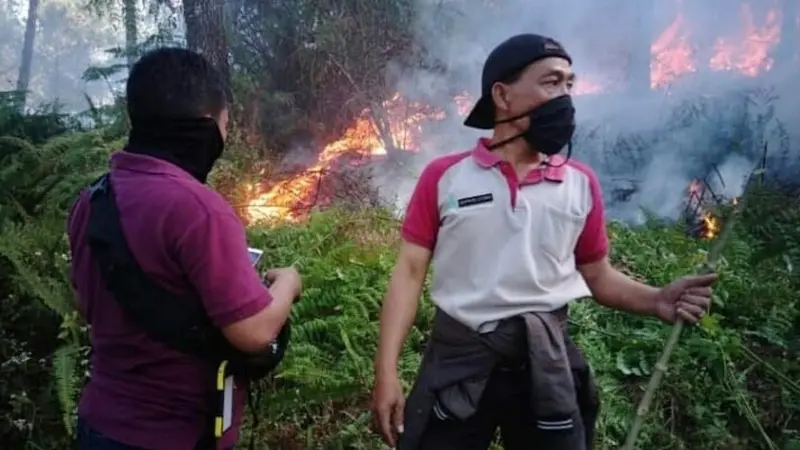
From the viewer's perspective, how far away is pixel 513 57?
2.41 m

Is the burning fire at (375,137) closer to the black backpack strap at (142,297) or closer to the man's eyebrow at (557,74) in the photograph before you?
the man's eyebrow at (557,74)

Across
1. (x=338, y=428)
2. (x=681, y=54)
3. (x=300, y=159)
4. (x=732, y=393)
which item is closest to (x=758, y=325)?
(x=732, y=393)

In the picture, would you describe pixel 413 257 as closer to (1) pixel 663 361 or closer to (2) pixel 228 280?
(2) pixel 228 280

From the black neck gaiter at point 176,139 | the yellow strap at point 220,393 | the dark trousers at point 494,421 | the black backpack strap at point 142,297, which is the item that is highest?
the black neck gaiter at point 176,139

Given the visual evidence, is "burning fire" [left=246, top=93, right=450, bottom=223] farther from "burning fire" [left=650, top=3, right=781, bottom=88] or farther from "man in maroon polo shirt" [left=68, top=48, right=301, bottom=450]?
"man in maroon polo shirt" [left=68, top=48, right=301, bottom=450]

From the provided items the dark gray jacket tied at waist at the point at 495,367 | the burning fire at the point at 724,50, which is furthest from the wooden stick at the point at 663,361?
the burning fire at the point at 724,50

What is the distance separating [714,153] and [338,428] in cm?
659

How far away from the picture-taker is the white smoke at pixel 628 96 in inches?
353

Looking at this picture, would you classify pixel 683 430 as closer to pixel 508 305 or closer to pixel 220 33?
pixel 508 305

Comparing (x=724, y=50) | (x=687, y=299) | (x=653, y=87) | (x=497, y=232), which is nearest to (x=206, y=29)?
(x=653, y=87)

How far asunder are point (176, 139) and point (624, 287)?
1.53m

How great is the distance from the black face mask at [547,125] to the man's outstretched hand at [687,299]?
59cm

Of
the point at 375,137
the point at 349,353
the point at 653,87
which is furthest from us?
the point at 653,87

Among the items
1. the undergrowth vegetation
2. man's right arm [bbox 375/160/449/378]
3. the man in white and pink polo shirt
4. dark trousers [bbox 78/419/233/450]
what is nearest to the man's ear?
the man in white and pink polo shirt
